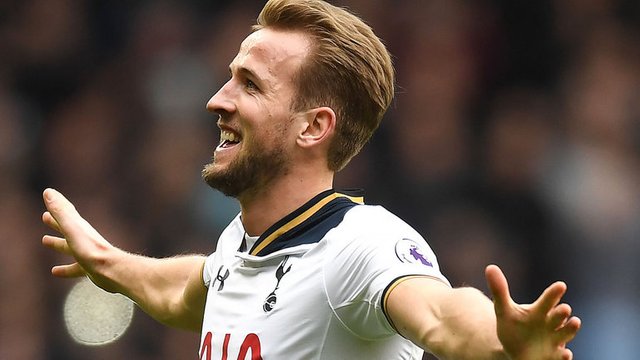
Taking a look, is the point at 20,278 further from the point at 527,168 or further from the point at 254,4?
the point at 527,168

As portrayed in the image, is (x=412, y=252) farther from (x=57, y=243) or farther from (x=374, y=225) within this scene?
(x=57, y=243)

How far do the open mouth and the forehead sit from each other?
0.68 feet

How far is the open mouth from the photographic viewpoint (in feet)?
11.7

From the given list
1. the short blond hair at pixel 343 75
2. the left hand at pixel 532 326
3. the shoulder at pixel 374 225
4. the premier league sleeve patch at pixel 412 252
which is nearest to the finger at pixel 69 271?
the short blond hair at pixel 343 75

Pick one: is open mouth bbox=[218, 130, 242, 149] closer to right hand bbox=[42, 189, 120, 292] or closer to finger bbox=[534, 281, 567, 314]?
right hand bbox=[42, 189, 120, 292]

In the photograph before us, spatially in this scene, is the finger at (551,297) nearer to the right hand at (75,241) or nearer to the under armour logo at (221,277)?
the under armour logo at (221,277)

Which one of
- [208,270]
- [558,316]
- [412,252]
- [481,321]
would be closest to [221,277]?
[208,270]

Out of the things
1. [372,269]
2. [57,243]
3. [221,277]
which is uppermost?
[372,269]

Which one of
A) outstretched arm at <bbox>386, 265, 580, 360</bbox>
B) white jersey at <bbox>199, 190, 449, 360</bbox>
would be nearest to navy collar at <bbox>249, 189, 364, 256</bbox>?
white jersey at <bbox>199, 190, 449, 360</bbox>

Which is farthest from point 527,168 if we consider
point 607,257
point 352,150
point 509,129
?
point 352,150

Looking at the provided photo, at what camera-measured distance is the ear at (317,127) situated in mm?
3504

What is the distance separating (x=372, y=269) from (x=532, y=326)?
64 centimetres

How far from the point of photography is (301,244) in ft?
10.8

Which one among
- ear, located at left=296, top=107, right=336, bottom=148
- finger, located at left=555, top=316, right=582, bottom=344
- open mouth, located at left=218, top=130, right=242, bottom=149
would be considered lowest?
finger, located at left=555, top=316, right=582, bottom=344
